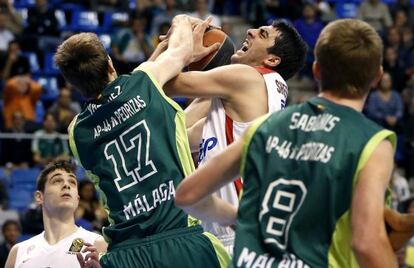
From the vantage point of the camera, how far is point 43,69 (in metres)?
18.8

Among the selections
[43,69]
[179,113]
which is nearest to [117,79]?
[179,113]

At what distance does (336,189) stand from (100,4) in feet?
54.1

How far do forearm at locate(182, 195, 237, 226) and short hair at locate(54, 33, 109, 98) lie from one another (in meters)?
1.70

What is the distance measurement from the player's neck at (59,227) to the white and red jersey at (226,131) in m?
2.34

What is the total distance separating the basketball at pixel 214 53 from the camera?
22.0 feet

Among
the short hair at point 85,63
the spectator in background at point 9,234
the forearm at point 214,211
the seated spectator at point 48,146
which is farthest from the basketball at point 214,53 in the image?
the seated spectator at point 48,146

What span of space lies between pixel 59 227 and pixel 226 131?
272 cm

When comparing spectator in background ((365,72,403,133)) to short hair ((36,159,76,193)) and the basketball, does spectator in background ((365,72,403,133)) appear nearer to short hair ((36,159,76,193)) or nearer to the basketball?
short hair ((36,159,76,193))

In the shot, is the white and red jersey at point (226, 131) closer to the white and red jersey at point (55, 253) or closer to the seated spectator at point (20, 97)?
the white and red jersey at point (55, 253)

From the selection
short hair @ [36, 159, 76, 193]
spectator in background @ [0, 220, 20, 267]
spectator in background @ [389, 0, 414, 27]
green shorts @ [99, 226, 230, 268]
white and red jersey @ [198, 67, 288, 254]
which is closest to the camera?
green shorts @ [99, 226, 230, 268]

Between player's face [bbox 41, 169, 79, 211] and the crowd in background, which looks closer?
player's face [bbox 41, 169, 79, 211]

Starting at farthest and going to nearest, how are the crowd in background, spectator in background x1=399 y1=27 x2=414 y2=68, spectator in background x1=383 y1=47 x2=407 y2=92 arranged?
spectator in background x1=399 y1=27 x2=414 y2=68 < spectator in background x1=383 y1=47 x2=407 y2=92 < the crowd in background

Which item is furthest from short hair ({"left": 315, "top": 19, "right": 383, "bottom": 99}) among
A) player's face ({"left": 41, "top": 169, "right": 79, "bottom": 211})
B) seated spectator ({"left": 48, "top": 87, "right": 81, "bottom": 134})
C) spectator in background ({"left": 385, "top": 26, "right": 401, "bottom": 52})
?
spectator in background ({"left": 385, "top": 26, "right": 401, "bottom": 52})

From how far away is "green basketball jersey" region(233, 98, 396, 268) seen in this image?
418 centimetres
